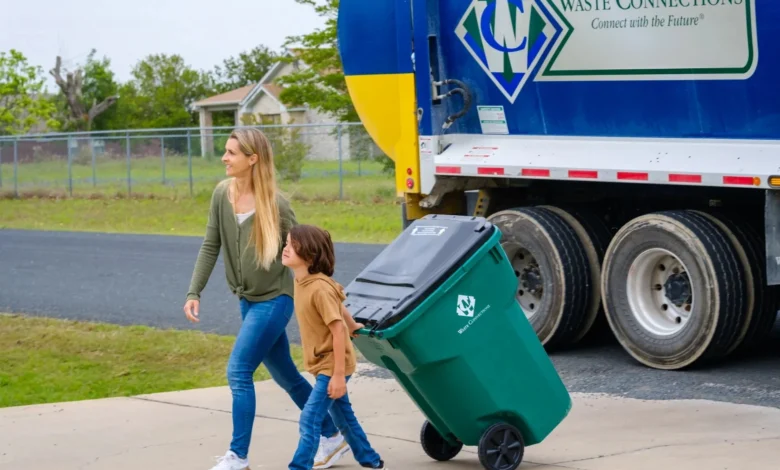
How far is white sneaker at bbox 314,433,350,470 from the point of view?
21.4 ft

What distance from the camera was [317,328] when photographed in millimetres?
5984

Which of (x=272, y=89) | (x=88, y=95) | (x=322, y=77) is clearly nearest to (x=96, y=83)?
(x=88, y=95)

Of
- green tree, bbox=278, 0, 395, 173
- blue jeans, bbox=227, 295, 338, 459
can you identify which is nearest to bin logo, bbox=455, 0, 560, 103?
blue jeans, bbox=227, 295, 338, 459

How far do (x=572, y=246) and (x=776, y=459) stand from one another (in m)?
3.81

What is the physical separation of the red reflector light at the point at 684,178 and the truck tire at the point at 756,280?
0.38m

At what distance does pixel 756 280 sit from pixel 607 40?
196 centimetres

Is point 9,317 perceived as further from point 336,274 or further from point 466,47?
point 466,47

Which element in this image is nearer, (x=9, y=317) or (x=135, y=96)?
(x=9, y=317)

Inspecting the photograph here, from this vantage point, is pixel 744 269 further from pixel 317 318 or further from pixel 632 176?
pixel 317 318

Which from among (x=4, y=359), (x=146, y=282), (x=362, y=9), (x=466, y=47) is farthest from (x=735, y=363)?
(x=146, y=282)

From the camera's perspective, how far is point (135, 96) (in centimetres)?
7338

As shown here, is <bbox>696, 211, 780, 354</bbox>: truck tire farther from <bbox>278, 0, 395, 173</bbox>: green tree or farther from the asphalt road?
<bbox>278, 0, 395, 173</bbox>: green tree

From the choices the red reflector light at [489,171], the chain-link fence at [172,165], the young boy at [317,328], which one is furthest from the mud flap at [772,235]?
the chain-link fence at [172,165]

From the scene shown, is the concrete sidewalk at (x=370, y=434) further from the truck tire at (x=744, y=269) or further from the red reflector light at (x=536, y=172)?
the red reflector light at (x=536, y=172)
